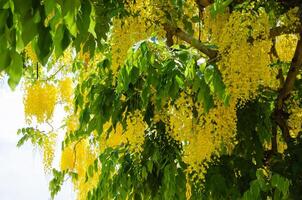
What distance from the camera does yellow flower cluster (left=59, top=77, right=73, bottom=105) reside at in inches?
201

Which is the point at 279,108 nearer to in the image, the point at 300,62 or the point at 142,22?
the point at 300,62

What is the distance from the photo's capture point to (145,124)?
149 inches

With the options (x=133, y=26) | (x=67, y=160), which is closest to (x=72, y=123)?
(x=67, y=160)

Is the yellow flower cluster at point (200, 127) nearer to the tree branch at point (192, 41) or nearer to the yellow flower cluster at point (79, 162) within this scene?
the tree branch at point (192, 41)

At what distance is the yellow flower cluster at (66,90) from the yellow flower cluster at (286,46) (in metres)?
1.74

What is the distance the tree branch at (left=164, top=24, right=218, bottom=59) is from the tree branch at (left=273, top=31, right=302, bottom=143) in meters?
0.58

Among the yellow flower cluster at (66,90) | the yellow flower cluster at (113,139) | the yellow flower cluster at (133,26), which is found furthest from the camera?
the yellow flower cluster at (66,90)

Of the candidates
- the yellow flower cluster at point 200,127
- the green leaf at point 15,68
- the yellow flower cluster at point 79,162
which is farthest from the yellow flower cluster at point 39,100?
the green leaf at point 15,68

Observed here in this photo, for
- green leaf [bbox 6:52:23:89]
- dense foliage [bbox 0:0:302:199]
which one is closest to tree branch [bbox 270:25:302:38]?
dense foliage [bbox 0:0:302:199]

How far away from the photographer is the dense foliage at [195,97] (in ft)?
10.5

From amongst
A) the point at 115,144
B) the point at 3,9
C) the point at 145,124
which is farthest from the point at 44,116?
the point at 3,9

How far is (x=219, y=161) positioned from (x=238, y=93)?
0.65m

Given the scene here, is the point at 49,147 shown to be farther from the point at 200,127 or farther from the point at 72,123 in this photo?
the point at 200,127

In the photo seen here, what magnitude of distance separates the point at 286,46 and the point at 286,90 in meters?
0.78
